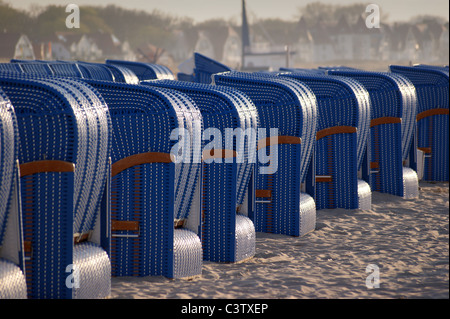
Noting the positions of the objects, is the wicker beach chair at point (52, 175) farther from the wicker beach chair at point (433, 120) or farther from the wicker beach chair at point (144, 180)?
the wicker beach chair at point (433, 120)

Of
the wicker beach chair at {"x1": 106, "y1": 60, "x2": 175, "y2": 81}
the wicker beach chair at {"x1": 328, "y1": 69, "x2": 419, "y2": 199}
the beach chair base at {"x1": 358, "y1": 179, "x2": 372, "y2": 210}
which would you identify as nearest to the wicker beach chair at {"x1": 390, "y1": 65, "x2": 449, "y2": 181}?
the wicker beach chair at {"x1": 328, "y1": 69, "x2": 419, "y2": 199}

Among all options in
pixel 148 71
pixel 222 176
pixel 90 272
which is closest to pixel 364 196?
pixel 222 176

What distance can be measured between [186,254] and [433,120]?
8232mm

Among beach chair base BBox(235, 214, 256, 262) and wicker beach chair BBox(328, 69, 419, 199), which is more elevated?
wicker beach chair BBox(328, 69, 419, 199)

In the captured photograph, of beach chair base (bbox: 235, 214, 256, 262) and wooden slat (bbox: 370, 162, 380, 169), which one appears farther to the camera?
wooden slat (bbox: 370, 162, 380, 169)

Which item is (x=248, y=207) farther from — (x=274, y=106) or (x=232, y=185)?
(x=274, y=106)

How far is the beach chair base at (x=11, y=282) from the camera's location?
4.85 metres

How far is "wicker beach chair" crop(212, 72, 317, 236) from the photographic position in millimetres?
8641

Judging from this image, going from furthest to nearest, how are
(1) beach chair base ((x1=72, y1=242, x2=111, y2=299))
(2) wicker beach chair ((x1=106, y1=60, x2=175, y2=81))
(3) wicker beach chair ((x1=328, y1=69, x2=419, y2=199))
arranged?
(2) wicker beach chair ((x1=106, y1=60, x2=175, y2=81)), (3) wicker beach chair ((x1=328, y1=69, x2=419, y2=199)), (1) beach chair base ((x1=72, y1=242, x2=111, y2=299))

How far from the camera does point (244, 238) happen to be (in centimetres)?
751

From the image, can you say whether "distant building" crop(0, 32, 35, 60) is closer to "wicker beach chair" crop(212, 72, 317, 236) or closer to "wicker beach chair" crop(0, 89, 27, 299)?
"wicker beach chair" crop(212, 72, 317, 236)

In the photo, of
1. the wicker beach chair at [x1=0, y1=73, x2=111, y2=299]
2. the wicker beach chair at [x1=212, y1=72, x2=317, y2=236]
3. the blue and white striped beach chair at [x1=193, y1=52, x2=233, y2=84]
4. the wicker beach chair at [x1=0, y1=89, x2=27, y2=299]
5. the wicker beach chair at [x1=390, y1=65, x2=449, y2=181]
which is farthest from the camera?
the blue and white striped beach chair at [x1=193, y1=52, x2=233, y2=84]

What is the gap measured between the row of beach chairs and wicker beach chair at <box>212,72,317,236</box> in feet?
0.05

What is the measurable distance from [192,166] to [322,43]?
11442 cm
